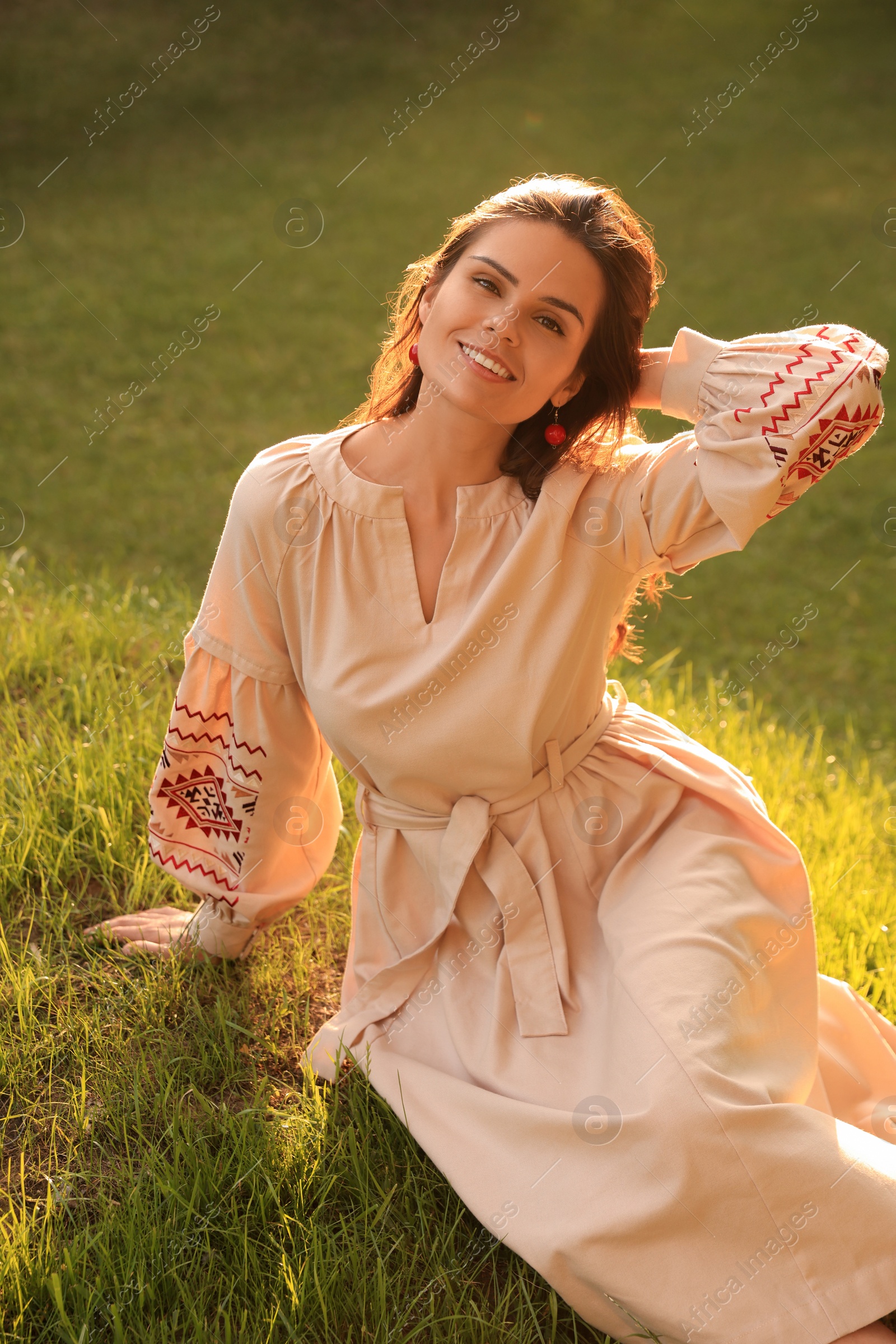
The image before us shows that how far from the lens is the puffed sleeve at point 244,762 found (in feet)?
7.25

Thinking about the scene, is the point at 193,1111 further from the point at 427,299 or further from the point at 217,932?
the point at 427,299

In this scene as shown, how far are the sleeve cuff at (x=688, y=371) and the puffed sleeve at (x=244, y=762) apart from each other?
0.77 metres

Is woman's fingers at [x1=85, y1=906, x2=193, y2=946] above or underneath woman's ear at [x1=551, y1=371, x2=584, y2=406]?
underneath

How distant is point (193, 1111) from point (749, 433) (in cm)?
170

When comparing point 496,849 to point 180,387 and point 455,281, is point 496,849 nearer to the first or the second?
point 455,281

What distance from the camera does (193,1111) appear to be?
7.46 feet

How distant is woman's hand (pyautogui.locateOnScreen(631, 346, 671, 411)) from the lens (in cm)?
222

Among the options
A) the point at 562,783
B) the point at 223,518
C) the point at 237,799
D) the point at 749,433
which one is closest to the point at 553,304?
the point at 749,433

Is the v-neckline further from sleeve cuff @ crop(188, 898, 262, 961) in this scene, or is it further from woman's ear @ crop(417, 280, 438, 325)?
sleeve cuff @ crop(188, 898, 262, 961)

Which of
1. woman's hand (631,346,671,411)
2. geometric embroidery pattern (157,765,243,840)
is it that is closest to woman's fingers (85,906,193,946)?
geometric embroidery pattern (157,765,243,840)

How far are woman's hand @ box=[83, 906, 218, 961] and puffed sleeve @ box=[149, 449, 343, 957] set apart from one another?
4 centimetres

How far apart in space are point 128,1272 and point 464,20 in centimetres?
1443

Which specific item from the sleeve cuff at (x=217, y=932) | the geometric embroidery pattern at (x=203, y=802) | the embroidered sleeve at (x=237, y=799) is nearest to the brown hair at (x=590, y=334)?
the embroidered sleeve at (x=237, y=799)

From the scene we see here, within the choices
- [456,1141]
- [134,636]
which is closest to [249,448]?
[134,636]
